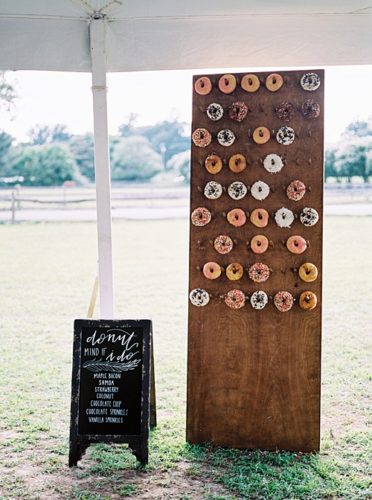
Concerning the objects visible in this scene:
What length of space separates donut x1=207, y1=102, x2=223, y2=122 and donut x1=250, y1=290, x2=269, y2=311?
2.79ft

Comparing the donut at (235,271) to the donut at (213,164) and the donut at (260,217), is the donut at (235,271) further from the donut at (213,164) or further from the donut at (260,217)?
the donut at (213,164)

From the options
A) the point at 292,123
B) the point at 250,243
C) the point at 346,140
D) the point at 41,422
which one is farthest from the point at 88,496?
the point at 346,140

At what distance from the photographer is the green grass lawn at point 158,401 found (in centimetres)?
275

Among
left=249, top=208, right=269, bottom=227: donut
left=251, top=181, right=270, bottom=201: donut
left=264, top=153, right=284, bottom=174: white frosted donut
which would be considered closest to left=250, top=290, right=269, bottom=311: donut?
left=249, top=208, right=269, bottom=227: donut

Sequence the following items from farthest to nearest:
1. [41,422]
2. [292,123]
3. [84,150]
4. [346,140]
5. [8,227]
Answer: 1. [84,150]
2. [8,227]
3. [346,140]
4. [41,422]
5. [292,123]

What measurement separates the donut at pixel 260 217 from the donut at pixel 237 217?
4 cm

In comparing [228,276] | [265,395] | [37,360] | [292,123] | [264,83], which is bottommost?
[37,360]

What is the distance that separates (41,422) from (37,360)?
1.61 metres

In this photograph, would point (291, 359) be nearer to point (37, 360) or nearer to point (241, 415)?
point (241, 415)

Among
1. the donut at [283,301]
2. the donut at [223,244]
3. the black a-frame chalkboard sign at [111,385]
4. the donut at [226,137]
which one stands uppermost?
the donut at [226,137]

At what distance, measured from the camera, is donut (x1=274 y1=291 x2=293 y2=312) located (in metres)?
2.95

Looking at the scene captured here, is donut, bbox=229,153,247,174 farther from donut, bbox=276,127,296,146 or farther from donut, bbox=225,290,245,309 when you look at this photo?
donut, bbox=225,290,245,309

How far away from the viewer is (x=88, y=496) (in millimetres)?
2648

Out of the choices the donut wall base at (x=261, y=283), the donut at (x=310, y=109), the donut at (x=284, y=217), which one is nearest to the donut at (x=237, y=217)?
the donut wall base at (x=261, y=283)
